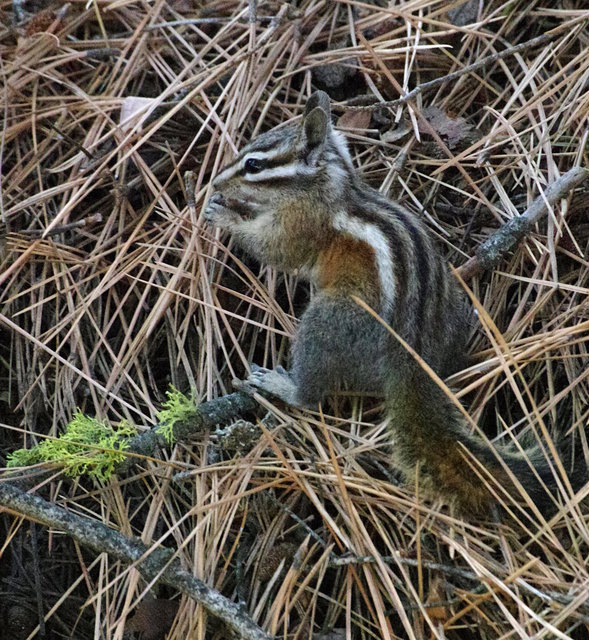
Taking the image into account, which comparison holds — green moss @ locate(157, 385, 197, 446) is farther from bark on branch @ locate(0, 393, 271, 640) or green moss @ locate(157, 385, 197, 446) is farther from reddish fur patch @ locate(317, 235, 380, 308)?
reddish fur patch @ locate(317, 235, 380, 308)

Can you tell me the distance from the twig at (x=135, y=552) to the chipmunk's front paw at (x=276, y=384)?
758mm

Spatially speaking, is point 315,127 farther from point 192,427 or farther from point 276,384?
point 192,427

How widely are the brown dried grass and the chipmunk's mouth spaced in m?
0.09

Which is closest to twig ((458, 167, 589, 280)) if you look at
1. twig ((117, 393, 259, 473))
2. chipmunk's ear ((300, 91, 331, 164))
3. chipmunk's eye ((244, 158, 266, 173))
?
chipmunk's ear ((300, 91, 331, 164))

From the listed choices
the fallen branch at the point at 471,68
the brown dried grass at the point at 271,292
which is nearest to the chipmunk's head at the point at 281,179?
the brown dried grass at the point at 271,292

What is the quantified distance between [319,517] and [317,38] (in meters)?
2.32

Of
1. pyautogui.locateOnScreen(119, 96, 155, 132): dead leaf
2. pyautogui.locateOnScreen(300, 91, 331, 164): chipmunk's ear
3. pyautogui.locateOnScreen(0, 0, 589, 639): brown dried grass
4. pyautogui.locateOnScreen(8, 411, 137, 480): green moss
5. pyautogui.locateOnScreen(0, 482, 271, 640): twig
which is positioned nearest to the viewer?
pyautogui.locateOnScreen(0, 482, 271, 640): twig

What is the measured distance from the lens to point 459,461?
296cm

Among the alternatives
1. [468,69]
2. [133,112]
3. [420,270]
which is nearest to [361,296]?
[420,270]

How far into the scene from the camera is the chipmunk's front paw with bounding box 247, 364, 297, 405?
3355mm

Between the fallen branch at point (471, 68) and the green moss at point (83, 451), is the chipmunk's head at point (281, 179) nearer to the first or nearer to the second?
the fallen branch at point (471, 68)

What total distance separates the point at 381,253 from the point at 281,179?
0.64 m

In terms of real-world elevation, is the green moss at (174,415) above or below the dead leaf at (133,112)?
below

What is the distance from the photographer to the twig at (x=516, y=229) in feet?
11.3
